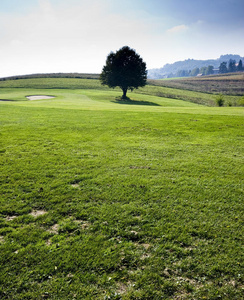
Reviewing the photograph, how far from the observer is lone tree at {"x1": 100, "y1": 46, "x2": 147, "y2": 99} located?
2795 inches

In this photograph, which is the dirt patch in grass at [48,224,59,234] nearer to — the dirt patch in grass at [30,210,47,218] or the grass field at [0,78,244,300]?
the grass field at [0,78,244,300]

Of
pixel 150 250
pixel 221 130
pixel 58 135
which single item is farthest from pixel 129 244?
pixel 221 130

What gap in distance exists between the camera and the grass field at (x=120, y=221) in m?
5.26

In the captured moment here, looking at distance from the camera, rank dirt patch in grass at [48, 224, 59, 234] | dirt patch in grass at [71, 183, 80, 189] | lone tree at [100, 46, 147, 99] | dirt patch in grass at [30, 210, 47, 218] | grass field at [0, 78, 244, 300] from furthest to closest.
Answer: lone tree at [100, 46, 147, 99] < dirt patch in grass at [71, 183, 80, 189] < dirt patch in grass at [30, 210, 47, 218] < dirt patch in grass at [48, 224, 59, 234] < grass field at [0, 78, 244, 300]

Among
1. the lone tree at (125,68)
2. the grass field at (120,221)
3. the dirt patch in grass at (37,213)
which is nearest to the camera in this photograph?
the grass field at (120,221)

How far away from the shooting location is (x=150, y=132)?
764 inches

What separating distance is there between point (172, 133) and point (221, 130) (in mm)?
5162

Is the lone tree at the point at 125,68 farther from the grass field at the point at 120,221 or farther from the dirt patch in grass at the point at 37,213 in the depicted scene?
the dirt patch in grass at the point at 37,213

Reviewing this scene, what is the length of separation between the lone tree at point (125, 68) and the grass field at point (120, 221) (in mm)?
61225

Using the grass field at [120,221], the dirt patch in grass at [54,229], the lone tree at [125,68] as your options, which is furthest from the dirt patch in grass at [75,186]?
the lone tree at [125,68]

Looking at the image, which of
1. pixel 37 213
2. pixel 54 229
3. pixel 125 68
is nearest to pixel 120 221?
pixel 54 229

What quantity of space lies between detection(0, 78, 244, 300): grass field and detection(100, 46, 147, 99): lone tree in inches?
2410

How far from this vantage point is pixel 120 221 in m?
A: 7.45

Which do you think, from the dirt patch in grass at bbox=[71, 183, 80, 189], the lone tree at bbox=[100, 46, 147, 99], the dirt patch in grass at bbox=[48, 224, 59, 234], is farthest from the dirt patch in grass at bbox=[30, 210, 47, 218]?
the lone tree at bbox=[100, 46, 147, 99]
